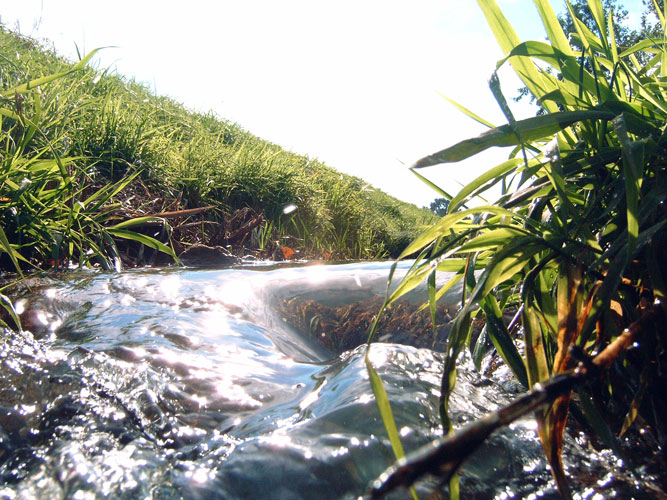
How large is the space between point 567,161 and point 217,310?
64.7 inches

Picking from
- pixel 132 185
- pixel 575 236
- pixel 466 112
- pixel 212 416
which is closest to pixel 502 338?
pixel 575 236

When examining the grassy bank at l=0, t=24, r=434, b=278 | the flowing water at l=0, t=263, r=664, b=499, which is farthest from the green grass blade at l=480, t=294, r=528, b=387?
the grassy bank at l=0, t=24, r=434, b=278

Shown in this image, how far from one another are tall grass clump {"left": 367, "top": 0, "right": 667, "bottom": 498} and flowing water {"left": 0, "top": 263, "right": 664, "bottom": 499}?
9.1 inches

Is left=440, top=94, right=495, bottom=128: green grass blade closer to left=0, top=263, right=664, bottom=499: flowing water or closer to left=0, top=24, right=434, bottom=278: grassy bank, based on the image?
left=0, top=263, right=664, bottom=499: flowing water

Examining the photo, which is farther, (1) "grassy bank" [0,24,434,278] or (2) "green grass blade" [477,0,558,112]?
(1) "grassy bank" [0,24,434,278]

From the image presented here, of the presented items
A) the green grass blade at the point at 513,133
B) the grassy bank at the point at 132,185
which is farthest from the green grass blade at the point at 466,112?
the grassy bank at the point at 132,185

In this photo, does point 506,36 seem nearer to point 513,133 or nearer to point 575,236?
point 513,133

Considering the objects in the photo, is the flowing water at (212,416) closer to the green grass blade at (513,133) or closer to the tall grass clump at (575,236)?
the tall grass clump at (575,236)

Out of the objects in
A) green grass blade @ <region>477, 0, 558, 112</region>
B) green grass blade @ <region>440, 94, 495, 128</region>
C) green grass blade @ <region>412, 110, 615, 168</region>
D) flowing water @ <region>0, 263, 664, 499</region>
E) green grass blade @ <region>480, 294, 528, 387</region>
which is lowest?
flowing water @ <region>0, 263, 664, 499</region>

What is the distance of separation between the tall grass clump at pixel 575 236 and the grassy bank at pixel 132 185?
1.52 meters

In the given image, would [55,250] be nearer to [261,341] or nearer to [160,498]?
Result: [261,341]

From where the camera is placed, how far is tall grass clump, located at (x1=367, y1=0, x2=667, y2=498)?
3.00 ft

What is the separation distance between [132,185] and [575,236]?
409 centimetres

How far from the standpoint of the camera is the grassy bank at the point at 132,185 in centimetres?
268
